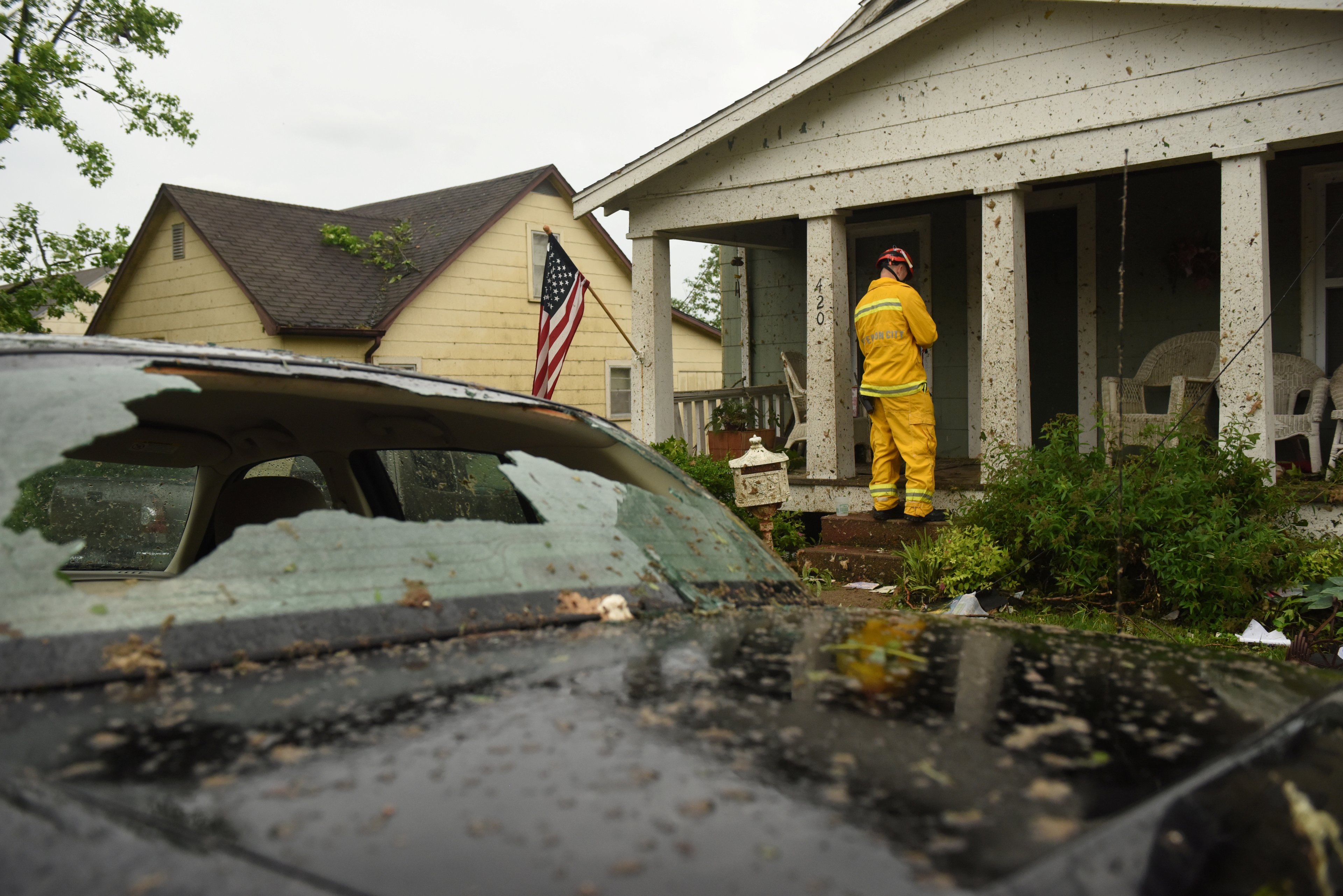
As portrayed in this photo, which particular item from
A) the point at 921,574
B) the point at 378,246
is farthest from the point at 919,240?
the point at 378,246

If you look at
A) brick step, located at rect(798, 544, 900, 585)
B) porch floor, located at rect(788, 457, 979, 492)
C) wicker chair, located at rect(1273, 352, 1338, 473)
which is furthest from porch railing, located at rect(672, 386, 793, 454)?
wicker chair, located at rect(1273, 352, 1338, 473)

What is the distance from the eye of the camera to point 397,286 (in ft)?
61.3

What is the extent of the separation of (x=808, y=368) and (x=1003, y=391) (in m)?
1.73

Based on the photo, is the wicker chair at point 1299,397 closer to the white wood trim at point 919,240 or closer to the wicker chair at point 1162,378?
the wicker chair at point 1162,378

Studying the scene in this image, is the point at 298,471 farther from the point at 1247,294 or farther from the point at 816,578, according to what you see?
the point at 1247,294

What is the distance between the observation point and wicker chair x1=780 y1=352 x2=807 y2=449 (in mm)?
10195

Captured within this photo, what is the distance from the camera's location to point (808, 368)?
28.5ft

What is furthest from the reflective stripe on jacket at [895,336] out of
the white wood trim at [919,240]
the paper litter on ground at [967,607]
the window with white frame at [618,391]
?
the window with white frame at [618,391]

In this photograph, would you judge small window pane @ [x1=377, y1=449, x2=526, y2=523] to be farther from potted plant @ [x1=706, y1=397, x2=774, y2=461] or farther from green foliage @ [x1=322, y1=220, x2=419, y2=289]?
green foliage @ [x1=322, y1=220, x2=419, y2=289]

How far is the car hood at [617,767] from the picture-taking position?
93cm

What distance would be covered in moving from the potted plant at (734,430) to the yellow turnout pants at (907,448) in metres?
2.43

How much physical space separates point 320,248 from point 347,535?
63.3 feet

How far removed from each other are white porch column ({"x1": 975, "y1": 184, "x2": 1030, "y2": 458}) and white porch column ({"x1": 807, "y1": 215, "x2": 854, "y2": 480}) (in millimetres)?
1298

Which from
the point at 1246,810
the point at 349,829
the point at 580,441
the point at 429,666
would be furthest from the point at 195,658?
the point at 1246,810
